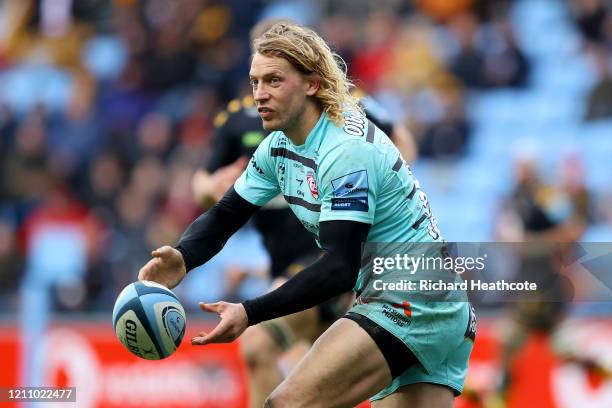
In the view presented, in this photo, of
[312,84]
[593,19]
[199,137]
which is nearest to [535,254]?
[593,19]

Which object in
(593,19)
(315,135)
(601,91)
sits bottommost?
(315,135)

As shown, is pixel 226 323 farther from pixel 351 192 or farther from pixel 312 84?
pixel 312 84

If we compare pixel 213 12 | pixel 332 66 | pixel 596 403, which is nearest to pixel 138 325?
pixel 332 66

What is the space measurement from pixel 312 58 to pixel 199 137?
9.50 metres

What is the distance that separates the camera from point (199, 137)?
14484 millimetres

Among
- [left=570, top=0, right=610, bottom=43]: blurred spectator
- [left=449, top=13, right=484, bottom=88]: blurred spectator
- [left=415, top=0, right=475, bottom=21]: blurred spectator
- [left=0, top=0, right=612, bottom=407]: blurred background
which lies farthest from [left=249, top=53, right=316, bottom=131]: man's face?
[left=415, top=0, right=475, bottom=21]: blurred spectator

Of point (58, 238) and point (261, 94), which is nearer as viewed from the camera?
point (261, 94)

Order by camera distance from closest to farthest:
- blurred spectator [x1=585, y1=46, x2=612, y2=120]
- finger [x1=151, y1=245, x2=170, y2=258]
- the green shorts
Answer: the green shorts < finger [x1=151, y1=245, x2=170, y2=258] < blurred spectator [x1=585, y1=46, x2=612, y2=120]

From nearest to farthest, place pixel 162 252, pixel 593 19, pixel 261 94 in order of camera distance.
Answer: pixel 261 94
pixel 162 252
pixel 593 19

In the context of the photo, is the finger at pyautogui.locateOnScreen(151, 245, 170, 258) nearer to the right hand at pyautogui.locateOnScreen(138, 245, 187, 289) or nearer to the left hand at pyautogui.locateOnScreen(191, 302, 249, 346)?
the right hand at pyautogui.locateOnScreen(138, 245, 187, 289)

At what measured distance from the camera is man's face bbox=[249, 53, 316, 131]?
503cm

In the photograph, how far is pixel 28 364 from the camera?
434 inches

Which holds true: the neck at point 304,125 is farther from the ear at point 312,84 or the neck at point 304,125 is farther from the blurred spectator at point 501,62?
the blurred spectator at point 501,62

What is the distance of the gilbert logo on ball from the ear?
1.10 meters
